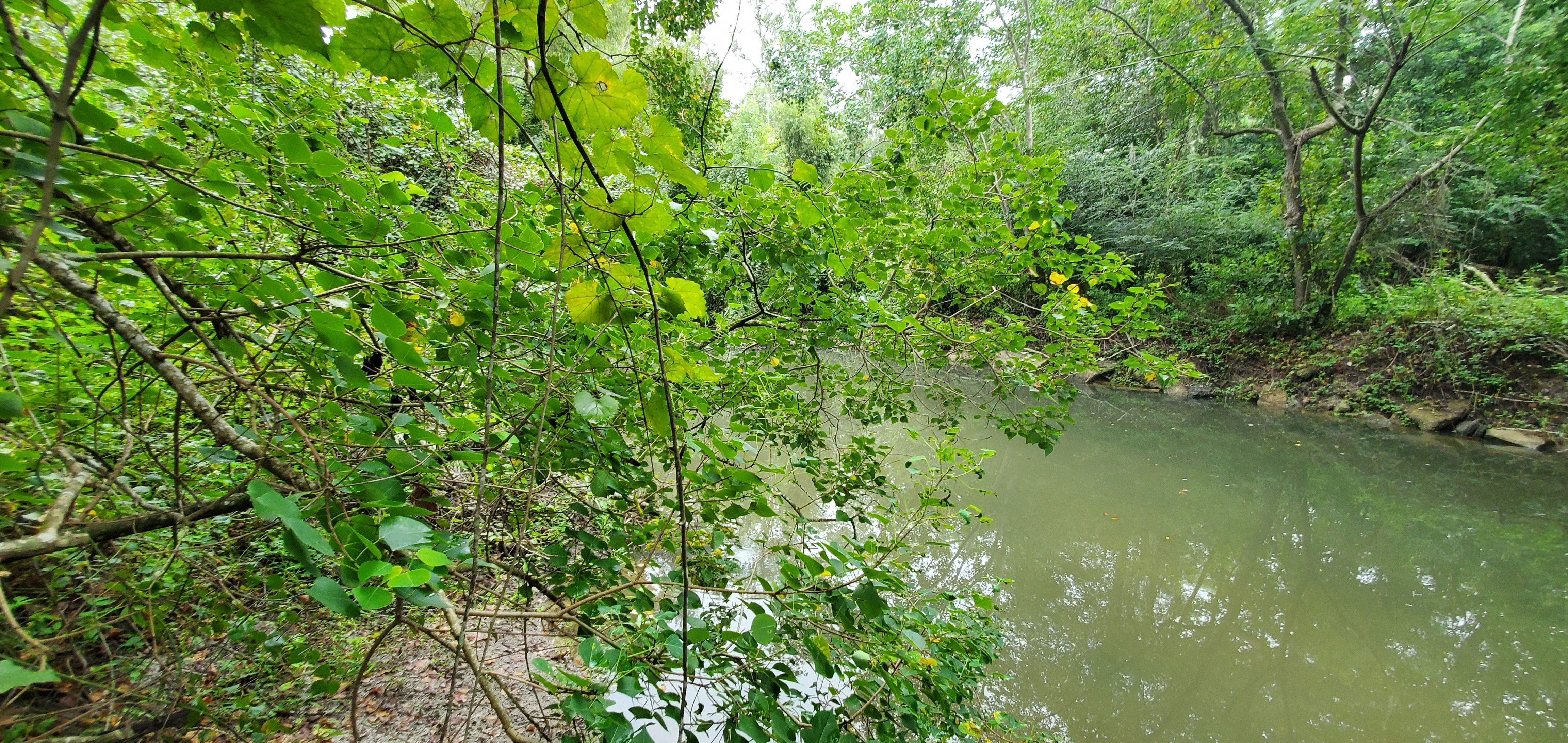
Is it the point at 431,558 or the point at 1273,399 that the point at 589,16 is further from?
the point at 1273,399

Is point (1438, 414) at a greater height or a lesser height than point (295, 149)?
lesser

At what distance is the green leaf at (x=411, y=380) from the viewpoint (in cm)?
60

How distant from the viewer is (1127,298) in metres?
1.64

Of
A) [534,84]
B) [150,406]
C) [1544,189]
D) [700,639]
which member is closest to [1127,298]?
[700,639]

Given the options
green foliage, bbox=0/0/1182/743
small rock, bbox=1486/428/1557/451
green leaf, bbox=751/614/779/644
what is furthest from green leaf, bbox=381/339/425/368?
small rock, bbox=1486/428/1557/451

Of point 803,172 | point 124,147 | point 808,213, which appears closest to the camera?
point 124,147

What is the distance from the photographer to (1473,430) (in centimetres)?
595

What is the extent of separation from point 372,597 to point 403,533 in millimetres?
55

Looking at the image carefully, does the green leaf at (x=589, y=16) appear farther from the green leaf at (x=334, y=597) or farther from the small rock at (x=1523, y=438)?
the small rock at (x=1523, y=438)

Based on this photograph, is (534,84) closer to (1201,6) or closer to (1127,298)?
(1127,298)

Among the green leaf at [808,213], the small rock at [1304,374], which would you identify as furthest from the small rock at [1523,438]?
the green leaf at [808,213]

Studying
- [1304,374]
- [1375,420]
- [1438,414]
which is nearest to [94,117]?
[1375,420]

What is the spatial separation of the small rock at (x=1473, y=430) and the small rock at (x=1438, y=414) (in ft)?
0.39

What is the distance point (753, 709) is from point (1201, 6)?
9768 millimetres
